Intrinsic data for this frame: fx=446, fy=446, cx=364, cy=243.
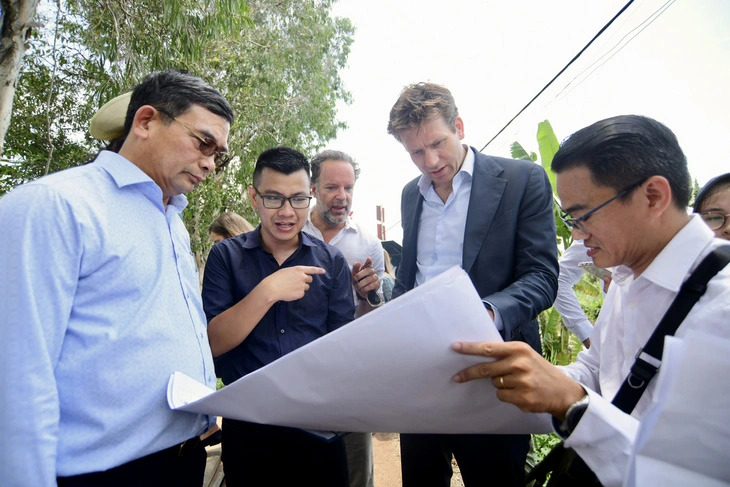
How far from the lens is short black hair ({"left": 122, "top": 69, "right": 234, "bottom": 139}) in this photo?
137 cm

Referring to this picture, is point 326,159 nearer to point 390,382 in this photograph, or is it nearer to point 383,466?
point 390,382

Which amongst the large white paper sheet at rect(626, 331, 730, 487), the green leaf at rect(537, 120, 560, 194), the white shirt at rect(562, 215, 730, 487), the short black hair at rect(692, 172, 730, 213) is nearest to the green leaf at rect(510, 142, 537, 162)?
the green leaf at rect(537, 120, 560, 194)

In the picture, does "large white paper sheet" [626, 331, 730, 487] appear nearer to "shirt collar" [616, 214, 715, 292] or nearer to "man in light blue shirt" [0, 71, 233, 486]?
"shirt collar" [616, 214, 715, 292]

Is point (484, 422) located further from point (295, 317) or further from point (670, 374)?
point (295, 317)

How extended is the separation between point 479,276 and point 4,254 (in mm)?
1452

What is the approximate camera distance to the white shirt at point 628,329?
97 cm

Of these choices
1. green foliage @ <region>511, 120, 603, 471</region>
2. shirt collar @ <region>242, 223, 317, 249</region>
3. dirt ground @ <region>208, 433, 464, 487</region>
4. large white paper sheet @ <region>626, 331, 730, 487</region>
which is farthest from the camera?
green foliage @ <region>511, 120, 603, 471</region>

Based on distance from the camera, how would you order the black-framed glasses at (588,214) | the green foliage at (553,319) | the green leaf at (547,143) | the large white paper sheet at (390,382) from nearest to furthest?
the large white paper sheet at (390,382) → the black-framed glasses at (588,214) → the green foliage at (553,319) → the green leaf at (547,143)

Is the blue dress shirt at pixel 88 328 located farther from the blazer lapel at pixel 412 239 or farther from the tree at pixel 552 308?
the tree at pixel 552 308

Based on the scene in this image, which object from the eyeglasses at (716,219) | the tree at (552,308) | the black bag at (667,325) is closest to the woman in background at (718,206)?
the eyeglasses at (716,219)

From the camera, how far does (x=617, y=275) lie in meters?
1.42

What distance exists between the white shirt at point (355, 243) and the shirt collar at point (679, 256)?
2016 millimetres

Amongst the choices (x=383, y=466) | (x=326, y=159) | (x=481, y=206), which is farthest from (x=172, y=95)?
(x=383, y=466)

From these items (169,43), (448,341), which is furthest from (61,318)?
(169,43)
